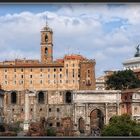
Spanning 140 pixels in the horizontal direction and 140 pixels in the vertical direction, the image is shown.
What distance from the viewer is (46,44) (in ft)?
165

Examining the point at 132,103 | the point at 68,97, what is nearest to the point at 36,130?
the point at 132,103

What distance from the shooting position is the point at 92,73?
157 ft

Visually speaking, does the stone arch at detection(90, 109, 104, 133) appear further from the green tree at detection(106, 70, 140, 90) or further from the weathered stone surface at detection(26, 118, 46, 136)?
the weathered stone surface at detection(26, 118, 46, 136)

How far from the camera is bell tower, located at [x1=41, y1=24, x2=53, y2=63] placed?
50.0 m

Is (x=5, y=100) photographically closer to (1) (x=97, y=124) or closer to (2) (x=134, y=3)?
(1) (x=97, y=124)

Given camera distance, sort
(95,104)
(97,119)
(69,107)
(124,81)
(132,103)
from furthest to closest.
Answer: (124,81) < (69,107) < (97,119) < (95,104) < (132,103)

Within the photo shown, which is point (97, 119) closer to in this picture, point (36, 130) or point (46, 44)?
point (46, 44)

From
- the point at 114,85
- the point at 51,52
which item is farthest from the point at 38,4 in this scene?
the point at 51,52

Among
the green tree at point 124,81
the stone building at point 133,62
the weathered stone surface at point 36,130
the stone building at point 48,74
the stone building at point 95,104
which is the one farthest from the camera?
the stone building at point 133,62

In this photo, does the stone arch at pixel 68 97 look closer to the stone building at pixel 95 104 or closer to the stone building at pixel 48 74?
the stone building at pixel 95 104

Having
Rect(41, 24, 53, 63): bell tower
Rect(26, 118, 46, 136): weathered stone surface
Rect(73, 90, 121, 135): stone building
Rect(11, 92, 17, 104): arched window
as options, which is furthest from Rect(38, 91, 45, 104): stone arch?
Rect(26, 118, 46, 136): weathered stone surface

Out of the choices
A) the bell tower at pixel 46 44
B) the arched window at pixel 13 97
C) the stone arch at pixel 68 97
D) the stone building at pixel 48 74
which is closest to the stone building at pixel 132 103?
the stone arch at pixel 68 97

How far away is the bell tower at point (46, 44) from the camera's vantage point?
49969mm

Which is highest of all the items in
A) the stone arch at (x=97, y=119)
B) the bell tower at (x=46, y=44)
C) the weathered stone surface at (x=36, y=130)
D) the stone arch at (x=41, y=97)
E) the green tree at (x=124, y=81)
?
the bell tower at (x=46, y=44)
